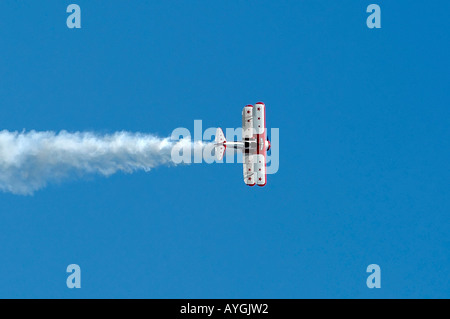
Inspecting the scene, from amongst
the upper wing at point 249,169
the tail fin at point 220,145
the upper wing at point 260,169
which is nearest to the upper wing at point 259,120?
the upper wing at point 260,169

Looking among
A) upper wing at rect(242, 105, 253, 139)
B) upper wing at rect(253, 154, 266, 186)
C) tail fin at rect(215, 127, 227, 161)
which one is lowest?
upper wing at rect(253, 154, 266, 186)

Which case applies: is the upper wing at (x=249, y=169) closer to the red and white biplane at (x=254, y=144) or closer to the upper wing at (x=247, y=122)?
the red and white biplane at (x=254, y=144)

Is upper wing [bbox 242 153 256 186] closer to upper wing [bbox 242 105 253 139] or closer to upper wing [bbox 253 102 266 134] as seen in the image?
upper wing [bbox 242 105 253 139]

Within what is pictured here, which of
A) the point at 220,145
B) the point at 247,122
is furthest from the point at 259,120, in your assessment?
the point at 220,145

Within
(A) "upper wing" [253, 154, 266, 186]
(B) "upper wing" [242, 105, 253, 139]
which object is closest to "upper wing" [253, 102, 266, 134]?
(B) "upper wing" [242, 105, 253, 139]
